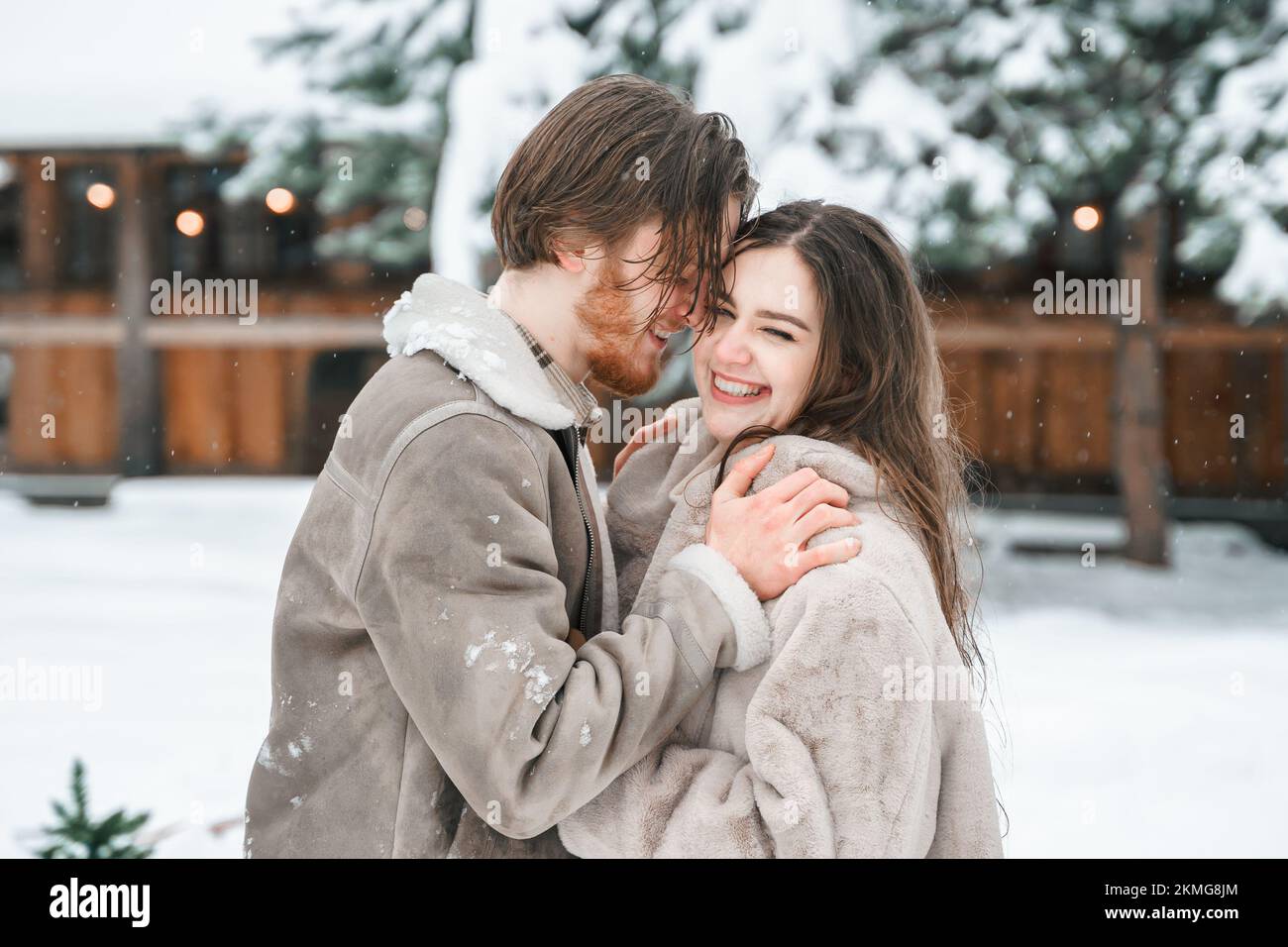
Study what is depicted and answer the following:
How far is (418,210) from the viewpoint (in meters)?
9.02

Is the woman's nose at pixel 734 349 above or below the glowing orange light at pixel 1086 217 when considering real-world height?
below

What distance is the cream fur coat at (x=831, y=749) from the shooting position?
5.91ft

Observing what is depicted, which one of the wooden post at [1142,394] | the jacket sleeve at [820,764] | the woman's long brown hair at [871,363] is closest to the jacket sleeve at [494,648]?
the jacket sleeve at [820,764]

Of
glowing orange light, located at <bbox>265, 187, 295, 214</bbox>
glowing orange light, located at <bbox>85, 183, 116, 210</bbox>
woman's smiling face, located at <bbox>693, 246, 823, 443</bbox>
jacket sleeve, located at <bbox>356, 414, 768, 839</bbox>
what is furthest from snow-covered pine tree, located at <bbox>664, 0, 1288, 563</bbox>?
glowing orange light, located at <bbox>85, 183, 116, 210</bbox>

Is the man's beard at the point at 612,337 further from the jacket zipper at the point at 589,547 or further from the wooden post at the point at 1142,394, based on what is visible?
the wooden post at the point at 1142,394

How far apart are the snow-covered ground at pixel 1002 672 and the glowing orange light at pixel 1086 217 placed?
281cm

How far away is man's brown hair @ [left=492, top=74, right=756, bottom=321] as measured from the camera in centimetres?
199

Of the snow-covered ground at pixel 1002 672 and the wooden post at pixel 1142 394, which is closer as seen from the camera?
the snow-covered ground at pixel 1002 672

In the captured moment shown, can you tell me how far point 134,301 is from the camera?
1130cm

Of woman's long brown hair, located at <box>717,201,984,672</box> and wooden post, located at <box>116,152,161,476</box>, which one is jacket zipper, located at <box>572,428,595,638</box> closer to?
woman's long brown hair, located at <box>717,201,984,672</box>
